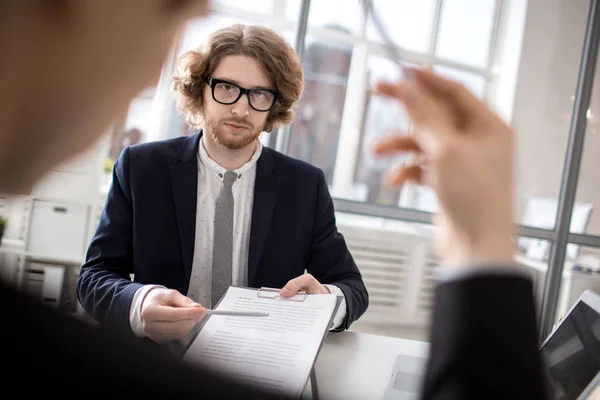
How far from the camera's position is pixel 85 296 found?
1425 millimetres

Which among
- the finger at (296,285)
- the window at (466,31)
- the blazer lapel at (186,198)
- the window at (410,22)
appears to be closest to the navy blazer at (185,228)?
the blazer lapel at (186,198)

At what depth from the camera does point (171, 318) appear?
103 cm

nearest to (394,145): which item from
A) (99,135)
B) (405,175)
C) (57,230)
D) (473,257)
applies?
(405,175)

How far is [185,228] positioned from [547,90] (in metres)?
3.17

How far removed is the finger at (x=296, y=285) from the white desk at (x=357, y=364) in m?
0.16

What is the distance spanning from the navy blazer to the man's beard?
75 mm

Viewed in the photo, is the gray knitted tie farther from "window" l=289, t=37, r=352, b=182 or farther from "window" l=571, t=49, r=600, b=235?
"window" l=571, t=49, r=600, b=235

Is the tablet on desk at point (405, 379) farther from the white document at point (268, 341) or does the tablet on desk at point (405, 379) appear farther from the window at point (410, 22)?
the window at point (410, 22)

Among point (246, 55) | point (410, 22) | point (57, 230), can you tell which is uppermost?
point (410, 22)

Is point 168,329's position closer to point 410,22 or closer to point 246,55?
point 246,55

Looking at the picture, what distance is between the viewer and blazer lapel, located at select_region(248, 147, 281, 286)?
168 centimetres

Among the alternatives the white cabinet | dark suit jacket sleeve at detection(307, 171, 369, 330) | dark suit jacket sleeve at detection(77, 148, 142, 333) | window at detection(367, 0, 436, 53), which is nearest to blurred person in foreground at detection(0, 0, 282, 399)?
dark suit jacket sleeve at detection(77, 148, 142, 333)

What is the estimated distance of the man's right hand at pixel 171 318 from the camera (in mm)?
1027

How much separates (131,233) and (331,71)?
244 centimetres
